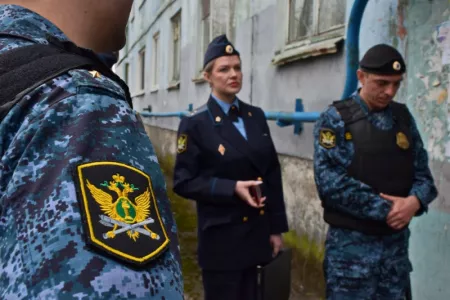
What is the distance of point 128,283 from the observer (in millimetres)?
502

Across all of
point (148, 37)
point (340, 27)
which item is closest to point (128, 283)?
point (340, 27)

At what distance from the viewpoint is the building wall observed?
8.03 feet

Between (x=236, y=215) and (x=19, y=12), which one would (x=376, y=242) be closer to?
(x=236, y=215)

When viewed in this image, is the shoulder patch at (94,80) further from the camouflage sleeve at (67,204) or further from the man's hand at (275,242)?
the man's hand at (275,242)

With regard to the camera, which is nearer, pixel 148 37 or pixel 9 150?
pixel 9 150

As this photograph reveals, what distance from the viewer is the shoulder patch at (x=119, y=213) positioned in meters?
0.51

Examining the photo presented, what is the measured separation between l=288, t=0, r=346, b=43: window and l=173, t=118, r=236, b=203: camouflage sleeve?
1760mm

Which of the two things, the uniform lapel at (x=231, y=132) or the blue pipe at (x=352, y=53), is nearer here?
the uniform lapel at (x=231, y=132)

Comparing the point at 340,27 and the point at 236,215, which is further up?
the point at 340,27

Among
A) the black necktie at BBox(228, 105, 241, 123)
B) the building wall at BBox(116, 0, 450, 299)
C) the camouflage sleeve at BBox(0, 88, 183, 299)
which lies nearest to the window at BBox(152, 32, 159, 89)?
the building wall at BBox(116, 0, 450, 299)

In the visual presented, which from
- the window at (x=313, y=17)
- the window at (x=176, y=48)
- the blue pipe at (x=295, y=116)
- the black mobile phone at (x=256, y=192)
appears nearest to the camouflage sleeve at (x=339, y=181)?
the black mobile phone at (x=256, y=192)

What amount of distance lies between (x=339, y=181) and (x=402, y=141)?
0.35 metres

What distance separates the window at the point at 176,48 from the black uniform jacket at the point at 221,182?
7440 millimetres

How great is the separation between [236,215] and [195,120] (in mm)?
528
